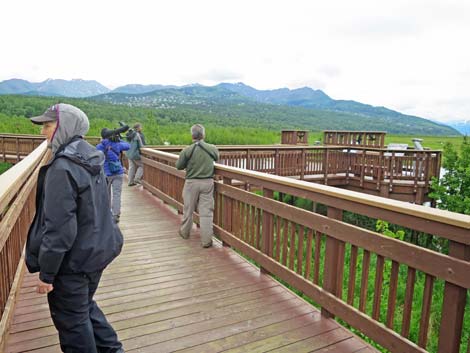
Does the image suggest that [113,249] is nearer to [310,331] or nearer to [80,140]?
[80,140]

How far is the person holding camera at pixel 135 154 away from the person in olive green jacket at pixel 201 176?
456 centimetres

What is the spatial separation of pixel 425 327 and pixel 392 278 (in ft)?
1.09

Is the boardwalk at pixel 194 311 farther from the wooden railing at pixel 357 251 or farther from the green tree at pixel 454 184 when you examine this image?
the green tree at pixel 454 184

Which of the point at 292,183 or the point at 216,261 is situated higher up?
the point at 292,183

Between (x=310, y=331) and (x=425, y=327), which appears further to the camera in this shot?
(x=310, y=331)

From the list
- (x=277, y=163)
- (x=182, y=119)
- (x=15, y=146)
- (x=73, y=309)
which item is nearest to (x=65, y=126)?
(x=73, y=309)

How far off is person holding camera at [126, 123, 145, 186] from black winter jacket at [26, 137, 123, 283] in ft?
23.8

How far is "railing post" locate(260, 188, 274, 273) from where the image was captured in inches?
147

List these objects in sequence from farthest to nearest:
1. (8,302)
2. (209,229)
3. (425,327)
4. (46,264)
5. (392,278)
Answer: (209,229)
(8,302)
(392,278)
(425,327)
(46,264)

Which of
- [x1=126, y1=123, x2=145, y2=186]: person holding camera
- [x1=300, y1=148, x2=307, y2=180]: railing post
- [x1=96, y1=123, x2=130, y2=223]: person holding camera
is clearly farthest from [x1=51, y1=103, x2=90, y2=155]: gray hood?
[x1=300, y1=148, x2=307, y2=180]: railing post

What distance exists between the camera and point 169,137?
33.8 meters

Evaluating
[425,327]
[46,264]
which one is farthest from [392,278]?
[46,264]

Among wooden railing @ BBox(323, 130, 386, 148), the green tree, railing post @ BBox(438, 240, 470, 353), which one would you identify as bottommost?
the green tree

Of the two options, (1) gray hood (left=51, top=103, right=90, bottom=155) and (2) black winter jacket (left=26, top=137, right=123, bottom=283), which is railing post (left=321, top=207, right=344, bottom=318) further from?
(1) gray hood (left=51, top=103, right=90, bottom=155)
